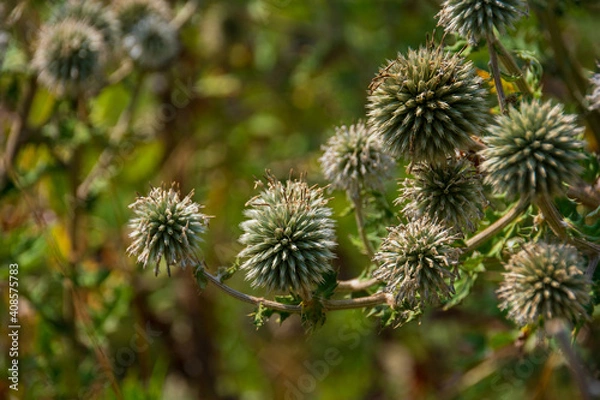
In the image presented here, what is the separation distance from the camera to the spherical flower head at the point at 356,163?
243 cm

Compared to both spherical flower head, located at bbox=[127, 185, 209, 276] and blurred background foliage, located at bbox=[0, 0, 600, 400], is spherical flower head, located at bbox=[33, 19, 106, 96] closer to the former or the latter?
blurred background foliage, located at bbox=[0, 0, 600, 400]

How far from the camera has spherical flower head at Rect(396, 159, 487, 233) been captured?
6.59 ft

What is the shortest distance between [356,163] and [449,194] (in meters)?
0.47

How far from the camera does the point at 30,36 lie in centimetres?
394

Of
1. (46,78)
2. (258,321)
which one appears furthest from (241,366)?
(258,321)

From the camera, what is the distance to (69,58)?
356 centimetres

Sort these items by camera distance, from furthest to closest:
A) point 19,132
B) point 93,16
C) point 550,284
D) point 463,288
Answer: point 93,16, point 19,132, point 463,288, point 550,284

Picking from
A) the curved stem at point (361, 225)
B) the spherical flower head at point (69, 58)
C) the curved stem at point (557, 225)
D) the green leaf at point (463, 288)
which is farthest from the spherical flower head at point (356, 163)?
the spherical flower head at point (69, 58)

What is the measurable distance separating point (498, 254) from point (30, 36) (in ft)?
10.0

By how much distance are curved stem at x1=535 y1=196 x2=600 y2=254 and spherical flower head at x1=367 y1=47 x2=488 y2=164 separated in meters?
0.29

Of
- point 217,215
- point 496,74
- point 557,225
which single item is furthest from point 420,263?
point 217,215

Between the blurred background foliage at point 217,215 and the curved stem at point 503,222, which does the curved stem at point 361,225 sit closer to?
the curved stem at point 503,222

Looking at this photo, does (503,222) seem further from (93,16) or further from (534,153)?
(93,16)

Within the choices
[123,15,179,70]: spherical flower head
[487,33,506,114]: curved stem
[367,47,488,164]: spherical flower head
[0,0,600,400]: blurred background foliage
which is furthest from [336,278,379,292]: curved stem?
[123,15,179,70]: spherical flower head
